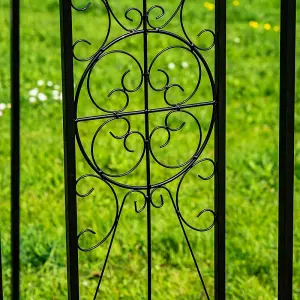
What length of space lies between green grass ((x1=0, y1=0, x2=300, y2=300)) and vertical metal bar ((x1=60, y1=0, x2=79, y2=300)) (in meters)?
0.88

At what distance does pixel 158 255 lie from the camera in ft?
11.8

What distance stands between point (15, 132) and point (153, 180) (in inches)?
63.5

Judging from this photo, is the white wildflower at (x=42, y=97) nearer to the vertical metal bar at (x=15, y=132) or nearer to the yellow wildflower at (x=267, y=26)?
the yellow wildflower at (x=267, y=26)

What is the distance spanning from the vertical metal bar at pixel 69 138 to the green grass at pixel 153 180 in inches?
34.5

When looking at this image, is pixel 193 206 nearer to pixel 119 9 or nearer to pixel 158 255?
pixel 158 255

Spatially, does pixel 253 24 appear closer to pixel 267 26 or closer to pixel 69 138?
pixel 267 26

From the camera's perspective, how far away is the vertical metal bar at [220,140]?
246 centimetres

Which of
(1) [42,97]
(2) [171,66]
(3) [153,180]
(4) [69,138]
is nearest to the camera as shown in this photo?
(4) [69,138]

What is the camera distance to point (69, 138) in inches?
92.5

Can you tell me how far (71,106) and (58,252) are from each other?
1.39m

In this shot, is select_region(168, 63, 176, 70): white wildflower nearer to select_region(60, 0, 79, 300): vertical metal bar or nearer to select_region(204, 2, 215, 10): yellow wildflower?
select_region(204, 2, 215, 10): yellow wildflower

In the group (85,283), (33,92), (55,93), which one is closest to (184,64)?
(55,93)

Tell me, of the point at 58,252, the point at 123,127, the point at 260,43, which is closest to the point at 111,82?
the point at 123,127

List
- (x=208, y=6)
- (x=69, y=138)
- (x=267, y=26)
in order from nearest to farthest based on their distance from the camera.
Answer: (x=69, y=138) → (x=267, y=26) → (x=208, y=6)
